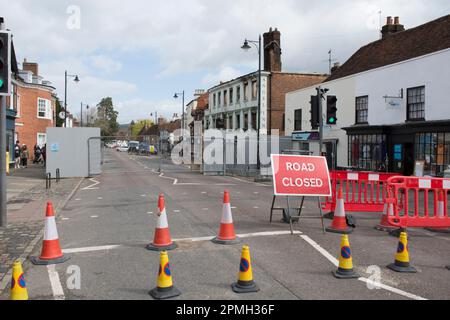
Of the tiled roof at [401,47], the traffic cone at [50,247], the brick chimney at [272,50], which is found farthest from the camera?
the brick chimney at [272,50]

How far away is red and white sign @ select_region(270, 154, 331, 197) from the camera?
8.96 m

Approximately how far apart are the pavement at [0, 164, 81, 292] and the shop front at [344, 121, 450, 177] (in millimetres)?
15705

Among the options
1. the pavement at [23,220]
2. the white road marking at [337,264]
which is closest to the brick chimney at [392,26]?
the pavement at [23,220]

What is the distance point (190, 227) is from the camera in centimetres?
923

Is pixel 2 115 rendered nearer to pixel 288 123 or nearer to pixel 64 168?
pixel 64 168

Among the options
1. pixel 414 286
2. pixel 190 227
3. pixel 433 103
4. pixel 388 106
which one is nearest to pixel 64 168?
pixel 190 227

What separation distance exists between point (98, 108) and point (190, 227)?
131m

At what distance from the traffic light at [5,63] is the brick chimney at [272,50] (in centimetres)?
3360

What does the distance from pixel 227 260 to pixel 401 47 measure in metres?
22.8

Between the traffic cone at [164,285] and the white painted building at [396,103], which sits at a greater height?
the white painted building at [396,103]

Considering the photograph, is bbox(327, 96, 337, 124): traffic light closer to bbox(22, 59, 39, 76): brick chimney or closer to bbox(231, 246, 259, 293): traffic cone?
bbox(231, 246, 259, 293): traffic cone

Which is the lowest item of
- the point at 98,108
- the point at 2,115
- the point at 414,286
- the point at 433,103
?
the point at 414,286

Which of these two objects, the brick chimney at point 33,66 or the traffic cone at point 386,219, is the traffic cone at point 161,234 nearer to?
the traffic cone at point 386,219

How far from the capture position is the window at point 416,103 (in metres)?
20.8
